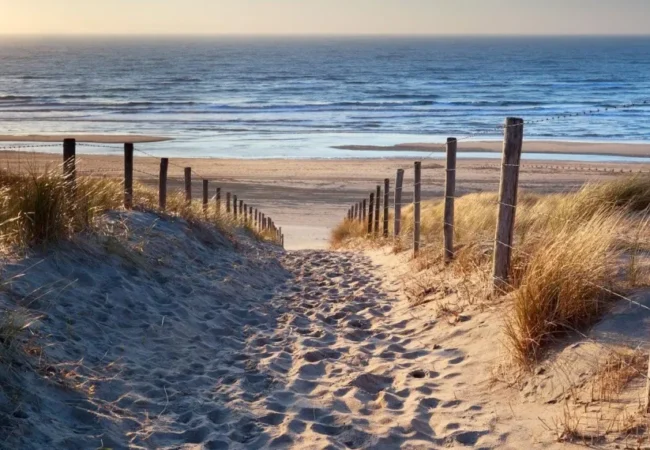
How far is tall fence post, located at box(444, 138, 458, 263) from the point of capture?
8.65 m

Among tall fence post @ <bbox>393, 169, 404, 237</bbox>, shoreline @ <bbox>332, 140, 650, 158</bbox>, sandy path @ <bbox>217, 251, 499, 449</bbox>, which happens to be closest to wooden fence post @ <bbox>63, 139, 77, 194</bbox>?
sandy path @ <bbox>217, 251, 499, 449</bbox>

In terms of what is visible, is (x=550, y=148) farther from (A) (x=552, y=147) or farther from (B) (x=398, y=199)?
(B) (x=398, y=199)

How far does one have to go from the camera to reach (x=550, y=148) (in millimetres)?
34938

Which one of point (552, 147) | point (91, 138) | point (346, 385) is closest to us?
point (346, 385)

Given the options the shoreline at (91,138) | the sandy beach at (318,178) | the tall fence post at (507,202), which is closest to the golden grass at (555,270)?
the tall fence post at (507,202)

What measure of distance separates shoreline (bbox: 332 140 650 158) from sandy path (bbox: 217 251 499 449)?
91.4 feet

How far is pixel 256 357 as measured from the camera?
6.01 metres

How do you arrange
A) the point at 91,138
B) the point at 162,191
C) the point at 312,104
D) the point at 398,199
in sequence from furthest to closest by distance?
the point at 312,104 → the point at 91,138 → the point at 398,199 → the point at 162,191

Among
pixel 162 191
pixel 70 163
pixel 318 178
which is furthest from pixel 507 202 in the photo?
pixel 318 178

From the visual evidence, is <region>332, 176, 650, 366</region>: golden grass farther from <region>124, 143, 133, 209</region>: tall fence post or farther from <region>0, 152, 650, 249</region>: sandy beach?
<region>0, 152, 650, 249</region>: sandy beach

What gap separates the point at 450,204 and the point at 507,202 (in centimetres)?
211

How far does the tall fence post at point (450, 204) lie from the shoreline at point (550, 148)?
1025 inches

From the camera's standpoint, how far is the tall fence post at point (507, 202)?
259 inches

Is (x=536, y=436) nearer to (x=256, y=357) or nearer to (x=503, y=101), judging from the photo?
(x=256, y=357)
